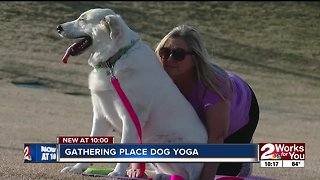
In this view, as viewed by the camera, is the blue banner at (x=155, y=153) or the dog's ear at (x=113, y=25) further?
the dog's ear at (x=113, y=25)

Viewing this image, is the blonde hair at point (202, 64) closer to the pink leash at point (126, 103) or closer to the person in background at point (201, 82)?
the person in background at point (201, 82)

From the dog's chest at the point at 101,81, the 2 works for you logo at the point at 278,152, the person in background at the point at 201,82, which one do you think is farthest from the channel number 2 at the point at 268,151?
the dog's chest at the point at 101,81

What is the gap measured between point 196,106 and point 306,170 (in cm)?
318

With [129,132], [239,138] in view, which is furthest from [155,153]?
[239,138]

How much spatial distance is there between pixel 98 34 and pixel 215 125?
1.06 m

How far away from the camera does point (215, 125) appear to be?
5.61 metres

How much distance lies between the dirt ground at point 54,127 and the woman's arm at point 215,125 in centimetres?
89

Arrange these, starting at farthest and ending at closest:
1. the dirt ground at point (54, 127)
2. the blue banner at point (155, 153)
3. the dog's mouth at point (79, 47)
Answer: the dirt ground at point (54, 127), the dog's mouth at point (79, 47), the blue banner at point (155, 153)

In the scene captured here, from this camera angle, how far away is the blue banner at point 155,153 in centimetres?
475

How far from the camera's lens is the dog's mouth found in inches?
226

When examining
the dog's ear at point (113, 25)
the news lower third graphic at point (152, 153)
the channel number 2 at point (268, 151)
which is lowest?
the channel number 2 at point (268, 151)

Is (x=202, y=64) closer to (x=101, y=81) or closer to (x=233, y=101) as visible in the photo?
(x=233, y=101)

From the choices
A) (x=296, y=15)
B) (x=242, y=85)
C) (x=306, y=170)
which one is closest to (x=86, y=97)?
(x=306, y=170)

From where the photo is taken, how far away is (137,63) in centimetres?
552
